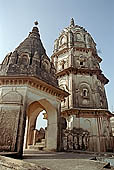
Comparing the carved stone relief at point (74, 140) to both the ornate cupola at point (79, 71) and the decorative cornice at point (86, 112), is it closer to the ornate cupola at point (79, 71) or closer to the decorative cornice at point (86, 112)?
the decorative cornice at point (86, 112)

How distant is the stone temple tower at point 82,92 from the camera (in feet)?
55.5

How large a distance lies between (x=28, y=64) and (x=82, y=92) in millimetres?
11549

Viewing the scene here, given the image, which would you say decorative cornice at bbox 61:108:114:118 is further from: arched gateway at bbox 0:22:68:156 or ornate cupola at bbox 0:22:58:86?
ornate cupola at bbox 0:22:58:86

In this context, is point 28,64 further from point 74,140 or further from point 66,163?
point 74,140

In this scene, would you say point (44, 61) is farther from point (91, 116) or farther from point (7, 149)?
point (91, 116)

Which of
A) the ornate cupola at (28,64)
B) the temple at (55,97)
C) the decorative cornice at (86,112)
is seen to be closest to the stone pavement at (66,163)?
the temple at (55,97)

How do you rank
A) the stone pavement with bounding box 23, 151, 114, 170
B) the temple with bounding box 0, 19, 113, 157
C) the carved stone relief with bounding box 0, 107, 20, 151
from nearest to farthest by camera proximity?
1. the stone pavement with bounding box 23, 151, 114, 170
2. the carved stone relief with bounding box 0, 107, 20, 151
3. the temple with bounding box 0, 19, 113, 157

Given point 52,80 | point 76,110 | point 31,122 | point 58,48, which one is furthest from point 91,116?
point 58,48

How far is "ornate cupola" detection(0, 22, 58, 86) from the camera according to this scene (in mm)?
10164

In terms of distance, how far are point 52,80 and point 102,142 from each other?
35.3 ft

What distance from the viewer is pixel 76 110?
709 inches

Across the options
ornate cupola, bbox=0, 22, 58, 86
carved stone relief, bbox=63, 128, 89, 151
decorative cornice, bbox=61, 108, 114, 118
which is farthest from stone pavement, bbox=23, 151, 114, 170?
decorative cornice, bbox=61, 108, 114, 118

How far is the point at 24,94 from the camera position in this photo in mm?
8992

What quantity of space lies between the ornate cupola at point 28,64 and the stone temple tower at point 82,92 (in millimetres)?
6955
